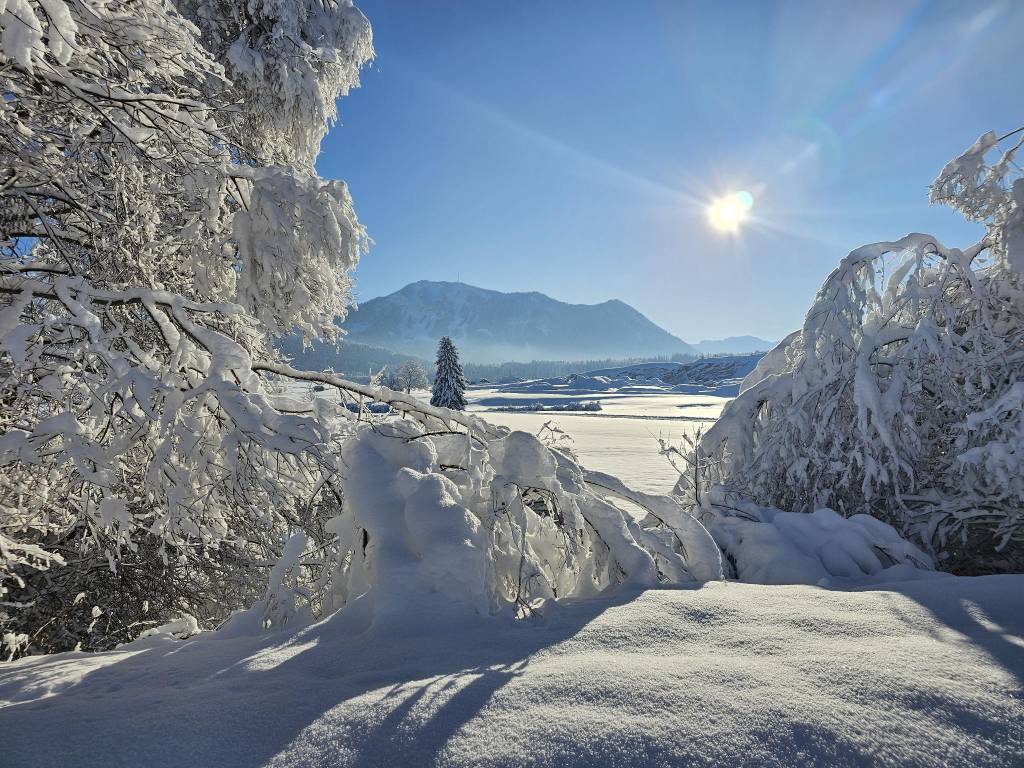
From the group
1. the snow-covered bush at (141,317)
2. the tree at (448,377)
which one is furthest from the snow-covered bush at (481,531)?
the tree at (448,377)

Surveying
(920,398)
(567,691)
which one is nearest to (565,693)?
(567,691)

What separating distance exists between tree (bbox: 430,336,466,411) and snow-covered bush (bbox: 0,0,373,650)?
30071mm

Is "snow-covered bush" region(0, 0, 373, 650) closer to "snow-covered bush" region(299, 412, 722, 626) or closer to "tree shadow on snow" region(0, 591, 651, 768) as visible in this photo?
"snow-covered bush" region(299, 412, 722, 626)

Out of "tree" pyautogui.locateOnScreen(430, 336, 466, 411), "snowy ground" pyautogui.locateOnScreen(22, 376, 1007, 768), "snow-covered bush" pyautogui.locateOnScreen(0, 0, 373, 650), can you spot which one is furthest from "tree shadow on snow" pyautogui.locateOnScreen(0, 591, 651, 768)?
"tree" pyautogui.locateOnScreen(430, 336, 466, 411)

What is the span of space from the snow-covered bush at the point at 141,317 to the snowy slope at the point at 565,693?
0.62 metres

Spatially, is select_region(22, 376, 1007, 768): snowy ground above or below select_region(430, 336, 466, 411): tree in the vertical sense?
below

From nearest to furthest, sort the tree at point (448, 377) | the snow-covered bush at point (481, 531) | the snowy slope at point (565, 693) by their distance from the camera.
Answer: the snowy slope at point (565, 693), the snow-covered bush at point (481, 531), the tree at point (448, 377)

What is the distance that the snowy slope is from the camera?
1243 mm

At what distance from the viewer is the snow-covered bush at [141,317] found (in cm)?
201

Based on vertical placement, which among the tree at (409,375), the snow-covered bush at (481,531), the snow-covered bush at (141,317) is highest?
the tree at (409,375)

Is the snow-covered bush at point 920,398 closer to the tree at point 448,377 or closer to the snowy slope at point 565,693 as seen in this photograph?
the snowy slope at point 565,693

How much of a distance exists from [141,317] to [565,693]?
3.78 m

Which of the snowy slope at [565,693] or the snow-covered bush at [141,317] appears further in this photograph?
the snow-covered bush at [141,317]

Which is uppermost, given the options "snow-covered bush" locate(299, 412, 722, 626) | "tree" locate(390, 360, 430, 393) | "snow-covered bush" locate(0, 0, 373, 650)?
"tree" locate(390, 360, 430, 393)
